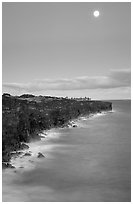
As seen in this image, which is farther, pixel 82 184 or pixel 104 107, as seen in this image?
pixel 104 107

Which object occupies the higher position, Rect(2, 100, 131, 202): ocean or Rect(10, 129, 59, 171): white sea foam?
Rect(10, 129, 59, 171): white sea foam

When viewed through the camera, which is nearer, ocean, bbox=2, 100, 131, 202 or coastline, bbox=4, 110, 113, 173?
ocean, bbox=2, 100, 131, 202

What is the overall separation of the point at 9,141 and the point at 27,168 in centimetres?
546

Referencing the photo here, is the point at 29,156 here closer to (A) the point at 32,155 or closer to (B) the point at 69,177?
(A) the point at 32,155

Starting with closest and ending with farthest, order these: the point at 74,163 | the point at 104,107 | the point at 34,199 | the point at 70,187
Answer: the point at 34,199
the point at 70,187
the point at 74,163
the point at 104,107

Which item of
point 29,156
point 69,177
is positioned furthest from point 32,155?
point 69,177

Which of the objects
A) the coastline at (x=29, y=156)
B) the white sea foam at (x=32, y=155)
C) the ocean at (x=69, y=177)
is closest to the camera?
the ocean at (x=69, y=177)

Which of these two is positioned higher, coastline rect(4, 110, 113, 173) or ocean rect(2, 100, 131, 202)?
coastline rect(4, 110, 113, 173)

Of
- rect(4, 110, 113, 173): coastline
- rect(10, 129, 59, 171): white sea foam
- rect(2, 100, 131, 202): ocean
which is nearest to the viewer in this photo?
rect(2, 100, 131, 202): ocean

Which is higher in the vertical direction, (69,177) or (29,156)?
(29,156)

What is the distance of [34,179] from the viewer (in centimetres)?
1836

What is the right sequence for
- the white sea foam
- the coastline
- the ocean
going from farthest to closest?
the white sea foam → the coastline → the ocean

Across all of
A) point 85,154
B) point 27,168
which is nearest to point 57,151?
point 85,154

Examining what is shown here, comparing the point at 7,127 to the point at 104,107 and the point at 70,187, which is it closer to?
the point at 70,187
